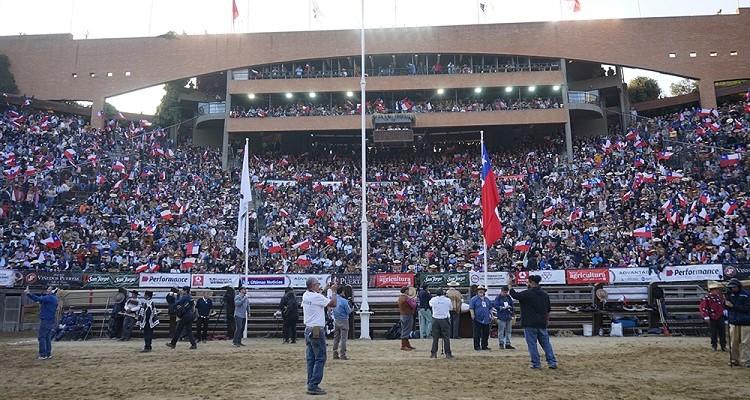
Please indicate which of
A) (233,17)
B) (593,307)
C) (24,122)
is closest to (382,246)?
(593,307)

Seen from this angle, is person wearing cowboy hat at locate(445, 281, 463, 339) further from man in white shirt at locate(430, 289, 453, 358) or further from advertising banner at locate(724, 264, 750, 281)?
advertising banner at locate(724, 264, 750, 281)

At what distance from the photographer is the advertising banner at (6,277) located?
82.0ft

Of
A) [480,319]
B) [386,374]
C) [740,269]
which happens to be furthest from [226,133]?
[386,374]

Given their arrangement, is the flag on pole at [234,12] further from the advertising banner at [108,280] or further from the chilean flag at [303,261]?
the advertising banner at [108,280]

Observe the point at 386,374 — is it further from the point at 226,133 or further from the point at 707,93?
the point at 707,93

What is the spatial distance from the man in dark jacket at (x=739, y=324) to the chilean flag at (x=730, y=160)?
973 inches

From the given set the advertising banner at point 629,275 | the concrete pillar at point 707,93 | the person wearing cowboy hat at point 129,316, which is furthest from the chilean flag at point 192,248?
the concrete pillar at point 707,93

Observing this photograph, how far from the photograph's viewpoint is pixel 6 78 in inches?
1842

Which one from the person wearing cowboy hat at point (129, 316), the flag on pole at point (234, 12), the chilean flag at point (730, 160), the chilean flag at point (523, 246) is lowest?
the person wearing cowboy hat at point (129, 316)

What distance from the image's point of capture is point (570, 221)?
32.2m

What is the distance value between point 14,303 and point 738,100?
48624mm

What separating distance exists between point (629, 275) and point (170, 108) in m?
39.0

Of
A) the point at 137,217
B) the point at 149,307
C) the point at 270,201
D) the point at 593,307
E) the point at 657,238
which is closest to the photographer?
the point at 149,307

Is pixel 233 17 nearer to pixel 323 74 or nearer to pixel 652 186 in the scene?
pixel 323 74
